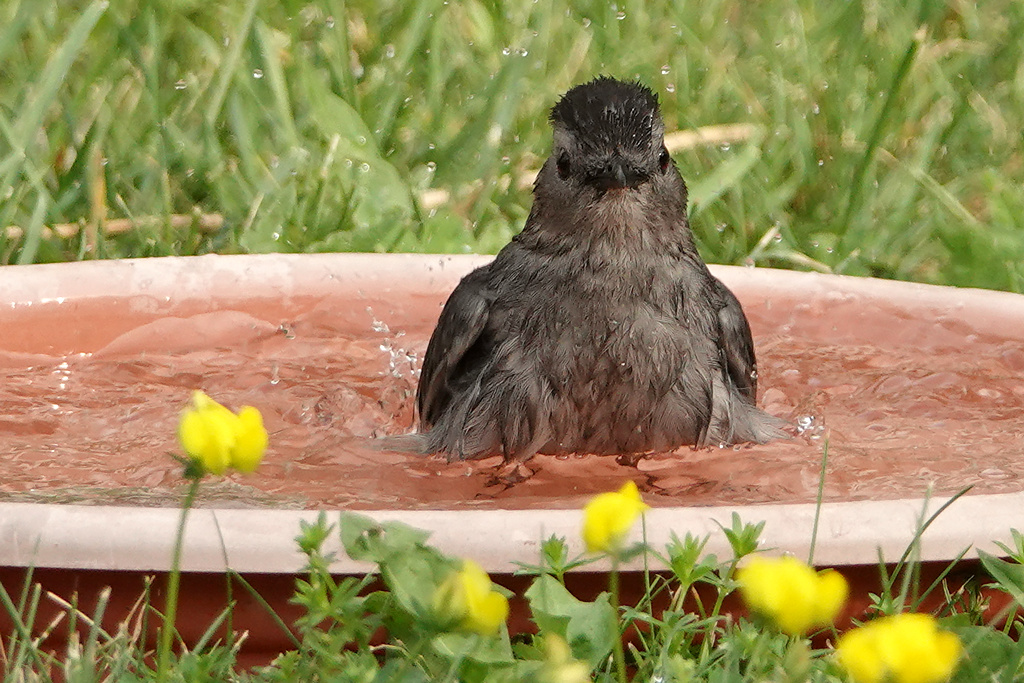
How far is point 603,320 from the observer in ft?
12.9

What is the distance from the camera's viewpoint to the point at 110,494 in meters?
3.32

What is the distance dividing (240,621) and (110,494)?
0.88 metres

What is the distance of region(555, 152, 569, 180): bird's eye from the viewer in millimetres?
4006

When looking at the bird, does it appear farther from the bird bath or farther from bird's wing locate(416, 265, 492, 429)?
the bird bath

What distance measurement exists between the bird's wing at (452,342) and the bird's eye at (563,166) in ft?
1.29

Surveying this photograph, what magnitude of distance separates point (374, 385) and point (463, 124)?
1.97 meters

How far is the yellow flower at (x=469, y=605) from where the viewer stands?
187cm

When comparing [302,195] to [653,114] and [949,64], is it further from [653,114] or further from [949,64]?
[949,64]

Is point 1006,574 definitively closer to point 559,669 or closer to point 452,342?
point 559,669

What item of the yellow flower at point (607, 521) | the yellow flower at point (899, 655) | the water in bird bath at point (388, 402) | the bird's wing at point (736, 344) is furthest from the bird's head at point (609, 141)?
the yellow flower at point (899, 655)

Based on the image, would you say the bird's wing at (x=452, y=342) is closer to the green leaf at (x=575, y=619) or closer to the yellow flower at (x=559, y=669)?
the green leaf at (x=575, y=619)

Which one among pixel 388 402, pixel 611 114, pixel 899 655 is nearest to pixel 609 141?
pixel 611 114

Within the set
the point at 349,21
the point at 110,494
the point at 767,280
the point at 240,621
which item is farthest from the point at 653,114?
the point at 349,21

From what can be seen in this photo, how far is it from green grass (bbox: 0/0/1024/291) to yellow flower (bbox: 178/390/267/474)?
137 inches
